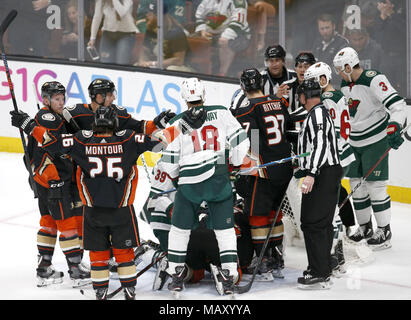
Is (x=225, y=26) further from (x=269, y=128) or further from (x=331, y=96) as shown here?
(x=269, y=128)

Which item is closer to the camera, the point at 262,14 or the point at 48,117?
the point at 48,117

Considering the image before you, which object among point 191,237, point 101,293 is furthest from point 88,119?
point 101,293

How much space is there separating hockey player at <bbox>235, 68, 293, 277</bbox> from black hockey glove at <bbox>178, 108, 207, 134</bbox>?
17.0 inches

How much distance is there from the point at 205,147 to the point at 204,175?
15 cm

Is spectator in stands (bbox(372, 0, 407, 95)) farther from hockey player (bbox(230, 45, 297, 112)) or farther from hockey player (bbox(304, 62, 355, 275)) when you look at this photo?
hockey player (bbox(304, 62, 355, 275))

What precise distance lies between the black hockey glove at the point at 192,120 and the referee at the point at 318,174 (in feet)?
1.91

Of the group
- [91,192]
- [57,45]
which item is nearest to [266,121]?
[91,192]

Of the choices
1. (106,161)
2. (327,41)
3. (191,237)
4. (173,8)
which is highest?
(173,8)

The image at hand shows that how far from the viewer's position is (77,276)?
196 inches

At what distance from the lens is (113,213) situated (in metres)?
4.40

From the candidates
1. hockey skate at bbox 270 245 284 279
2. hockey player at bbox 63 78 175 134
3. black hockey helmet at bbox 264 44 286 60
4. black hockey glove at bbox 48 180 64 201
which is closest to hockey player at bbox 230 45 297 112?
black hockey helmet at bbox 264 44 286 60

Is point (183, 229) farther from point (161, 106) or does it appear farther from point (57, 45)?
point (57, 45)

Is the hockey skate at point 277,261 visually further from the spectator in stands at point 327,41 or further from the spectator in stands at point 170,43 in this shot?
the spectator in stands at point 170,43

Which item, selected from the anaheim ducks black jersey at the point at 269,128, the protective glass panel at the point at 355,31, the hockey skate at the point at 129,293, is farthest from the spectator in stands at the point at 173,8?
the hockey skate at the point at 129,293
